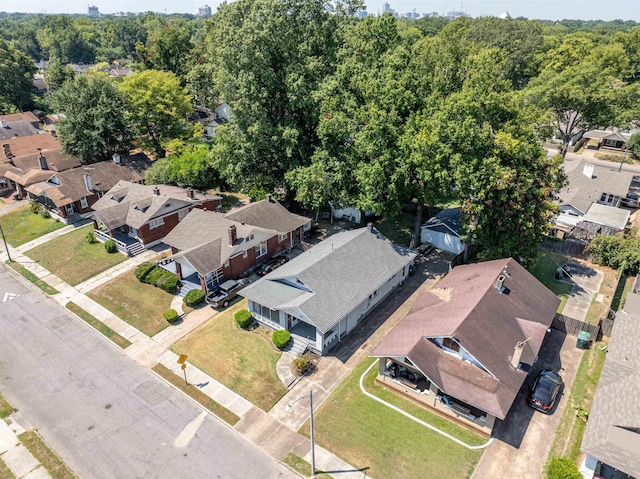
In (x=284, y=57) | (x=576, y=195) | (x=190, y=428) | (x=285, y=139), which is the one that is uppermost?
(x=284, y=57)

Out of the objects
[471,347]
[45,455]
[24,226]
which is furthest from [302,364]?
[24,226]

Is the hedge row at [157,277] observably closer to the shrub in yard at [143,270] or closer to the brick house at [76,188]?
the shrub in yard at [143,270]

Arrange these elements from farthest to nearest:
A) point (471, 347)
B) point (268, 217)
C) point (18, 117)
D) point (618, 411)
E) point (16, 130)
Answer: point (18, 117)
point (16, 130)
point (268, 217)
point (471, 347)
point (618, 411)

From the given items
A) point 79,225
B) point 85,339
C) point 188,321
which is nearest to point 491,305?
point 188,321

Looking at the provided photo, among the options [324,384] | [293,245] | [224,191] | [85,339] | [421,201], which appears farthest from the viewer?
[224,191]

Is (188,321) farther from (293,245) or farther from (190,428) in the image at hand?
(293,245)

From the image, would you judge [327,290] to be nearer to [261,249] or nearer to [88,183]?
[261,249]
